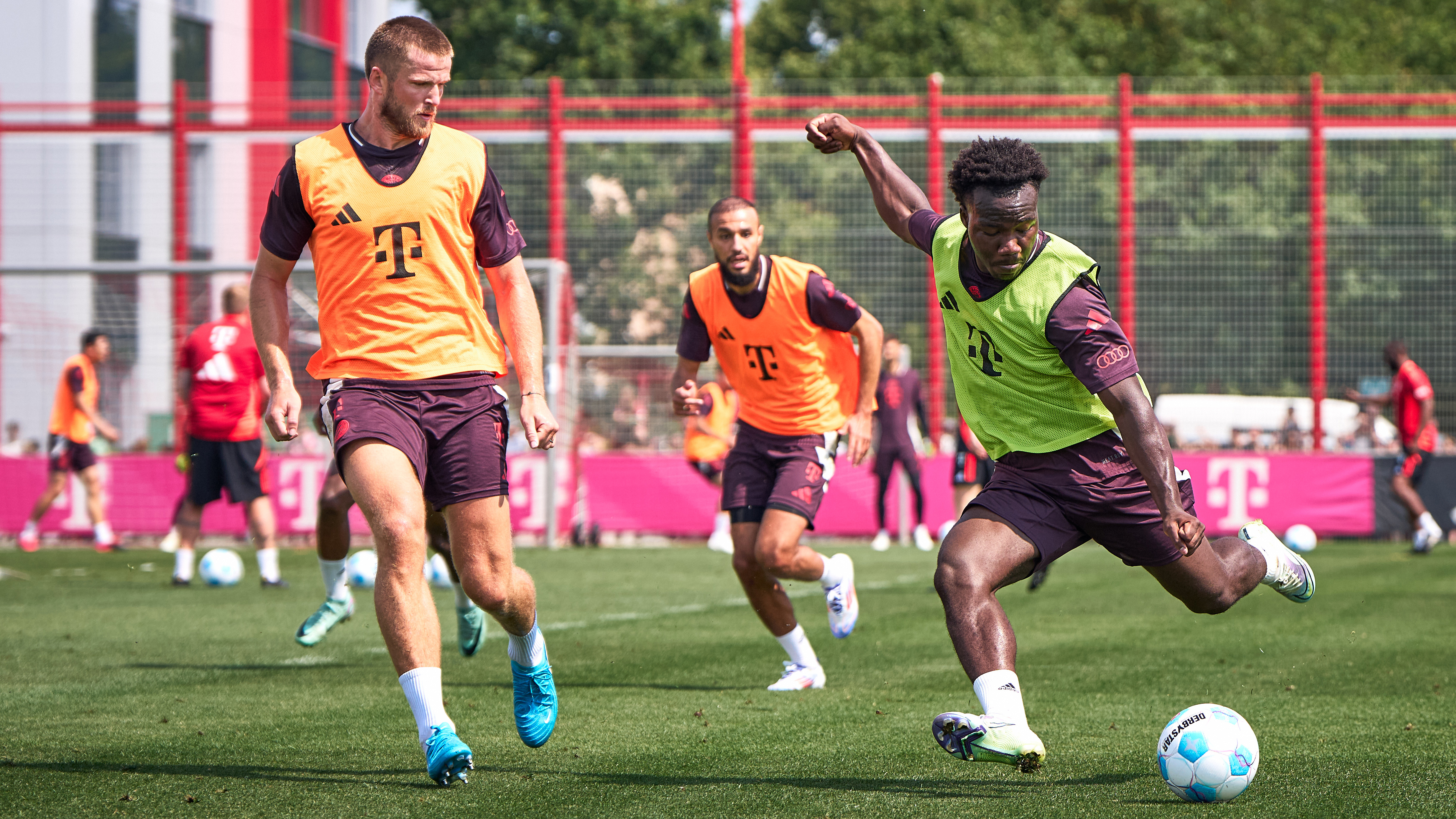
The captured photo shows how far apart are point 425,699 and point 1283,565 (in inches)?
116

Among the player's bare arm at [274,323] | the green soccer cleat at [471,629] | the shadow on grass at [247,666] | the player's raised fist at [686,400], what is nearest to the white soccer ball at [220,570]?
the shadow on grass at [247,666]

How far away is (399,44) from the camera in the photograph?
4801 millimetres

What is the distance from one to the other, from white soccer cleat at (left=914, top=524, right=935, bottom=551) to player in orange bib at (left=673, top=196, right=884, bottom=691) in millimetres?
9520


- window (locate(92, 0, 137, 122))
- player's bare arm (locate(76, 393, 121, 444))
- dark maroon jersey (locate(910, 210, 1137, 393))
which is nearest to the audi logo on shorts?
dark maroon jersey (locate(910, 210, 1137, 393))

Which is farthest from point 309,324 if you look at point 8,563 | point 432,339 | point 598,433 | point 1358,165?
point 1358,165

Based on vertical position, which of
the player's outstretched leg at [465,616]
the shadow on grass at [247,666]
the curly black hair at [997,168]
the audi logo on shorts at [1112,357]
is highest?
the curly black hair at [997,168]

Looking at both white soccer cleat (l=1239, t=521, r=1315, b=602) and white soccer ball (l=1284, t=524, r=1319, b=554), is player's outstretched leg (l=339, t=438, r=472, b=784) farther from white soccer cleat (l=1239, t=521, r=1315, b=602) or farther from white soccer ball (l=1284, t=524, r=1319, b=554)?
white soccer ball (l=1284, t=524, r=1319, b=554)

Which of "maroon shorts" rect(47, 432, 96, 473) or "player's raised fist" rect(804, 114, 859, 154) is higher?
"player's raised fist" rect(804, 114, 859, 154)

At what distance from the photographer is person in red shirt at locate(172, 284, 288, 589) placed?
40.0 feet

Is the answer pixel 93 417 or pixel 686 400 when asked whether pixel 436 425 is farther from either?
pixel 93 417

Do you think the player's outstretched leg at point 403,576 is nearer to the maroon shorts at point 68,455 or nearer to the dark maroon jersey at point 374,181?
the dark maroon jersey at point 374,181

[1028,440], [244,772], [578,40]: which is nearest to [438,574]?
[244,772]

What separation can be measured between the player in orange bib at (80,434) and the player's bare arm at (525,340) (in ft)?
38.4

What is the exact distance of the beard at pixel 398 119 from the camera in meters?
4.84
